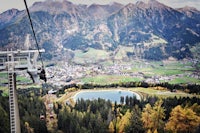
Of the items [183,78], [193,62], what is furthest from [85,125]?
[193,62]

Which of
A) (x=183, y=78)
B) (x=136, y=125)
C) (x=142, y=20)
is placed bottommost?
(x=136, y=125)

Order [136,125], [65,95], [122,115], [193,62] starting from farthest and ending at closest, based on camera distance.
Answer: [193,62] < [65,95] < [122,115] < [136,125]

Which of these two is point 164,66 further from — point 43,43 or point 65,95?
point 43,43

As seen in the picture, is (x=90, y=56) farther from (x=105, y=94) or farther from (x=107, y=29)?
(x=105, y=94)

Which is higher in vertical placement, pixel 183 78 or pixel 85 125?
pixel 183 78

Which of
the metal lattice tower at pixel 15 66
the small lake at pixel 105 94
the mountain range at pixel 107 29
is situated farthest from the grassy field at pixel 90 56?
the metal lattice tower at pixel 15 66
